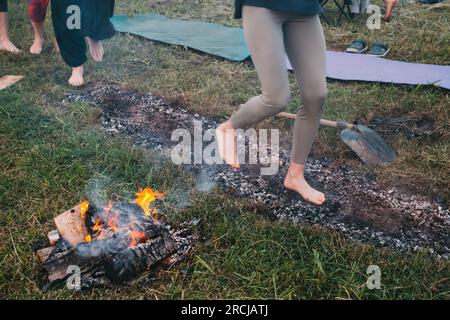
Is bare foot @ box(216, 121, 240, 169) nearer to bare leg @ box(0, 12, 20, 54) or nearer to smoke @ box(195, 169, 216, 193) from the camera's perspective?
smoke @ box(195, 169, 216, 193)

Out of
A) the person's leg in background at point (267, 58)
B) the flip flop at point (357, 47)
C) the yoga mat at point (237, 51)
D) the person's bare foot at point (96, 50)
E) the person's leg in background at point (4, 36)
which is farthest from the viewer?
the flip flop at point (357, 47)

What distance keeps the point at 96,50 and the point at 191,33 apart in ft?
5.14

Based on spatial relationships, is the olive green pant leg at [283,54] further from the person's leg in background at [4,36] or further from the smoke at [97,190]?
the person's leg in background at [4,36]

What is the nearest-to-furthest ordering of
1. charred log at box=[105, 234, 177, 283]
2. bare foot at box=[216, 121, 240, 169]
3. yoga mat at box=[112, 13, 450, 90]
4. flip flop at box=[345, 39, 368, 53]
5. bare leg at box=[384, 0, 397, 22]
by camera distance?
charred log at box=[105, 234, 177, 283]
bare foot at box=[216, 121, 240, 169]
yoga mat at box=[112, 13, 450, 90]
flip flop at box=[345, 39, 368, 53]
bare leg at box=[384, 0, 397, 22]

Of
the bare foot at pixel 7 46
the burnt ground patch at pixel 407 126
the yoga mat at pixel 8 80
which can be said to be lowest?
the yoga mat at pixel 8 80

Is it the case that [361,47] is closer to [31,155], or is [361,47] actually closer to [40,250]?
[31,155]

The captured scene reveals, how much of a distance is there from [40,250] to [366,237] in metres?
2.16

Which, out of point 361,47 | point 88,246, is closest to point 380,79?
point 361,47

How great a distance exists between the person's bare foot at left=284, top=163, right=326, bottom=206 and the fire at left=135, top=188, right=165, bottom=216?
999 mm

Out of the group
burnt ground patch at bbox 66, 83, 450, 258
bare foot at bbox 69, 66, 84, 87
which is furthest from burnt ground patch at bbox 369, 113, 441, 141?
bare foot at bbox 69, 66, 84, 87

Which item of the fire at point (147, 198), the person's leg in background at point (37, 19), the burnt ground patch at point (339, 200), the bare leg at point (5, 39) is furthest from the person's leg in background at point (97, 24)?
the fire at point (147, 198)

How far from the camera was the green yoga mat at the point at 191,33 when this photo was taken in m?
6.19

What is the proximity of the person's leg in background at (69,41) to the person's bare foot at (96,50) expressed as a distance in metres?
0.43

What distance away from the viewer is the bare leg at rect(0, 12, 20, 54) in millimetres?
6004
